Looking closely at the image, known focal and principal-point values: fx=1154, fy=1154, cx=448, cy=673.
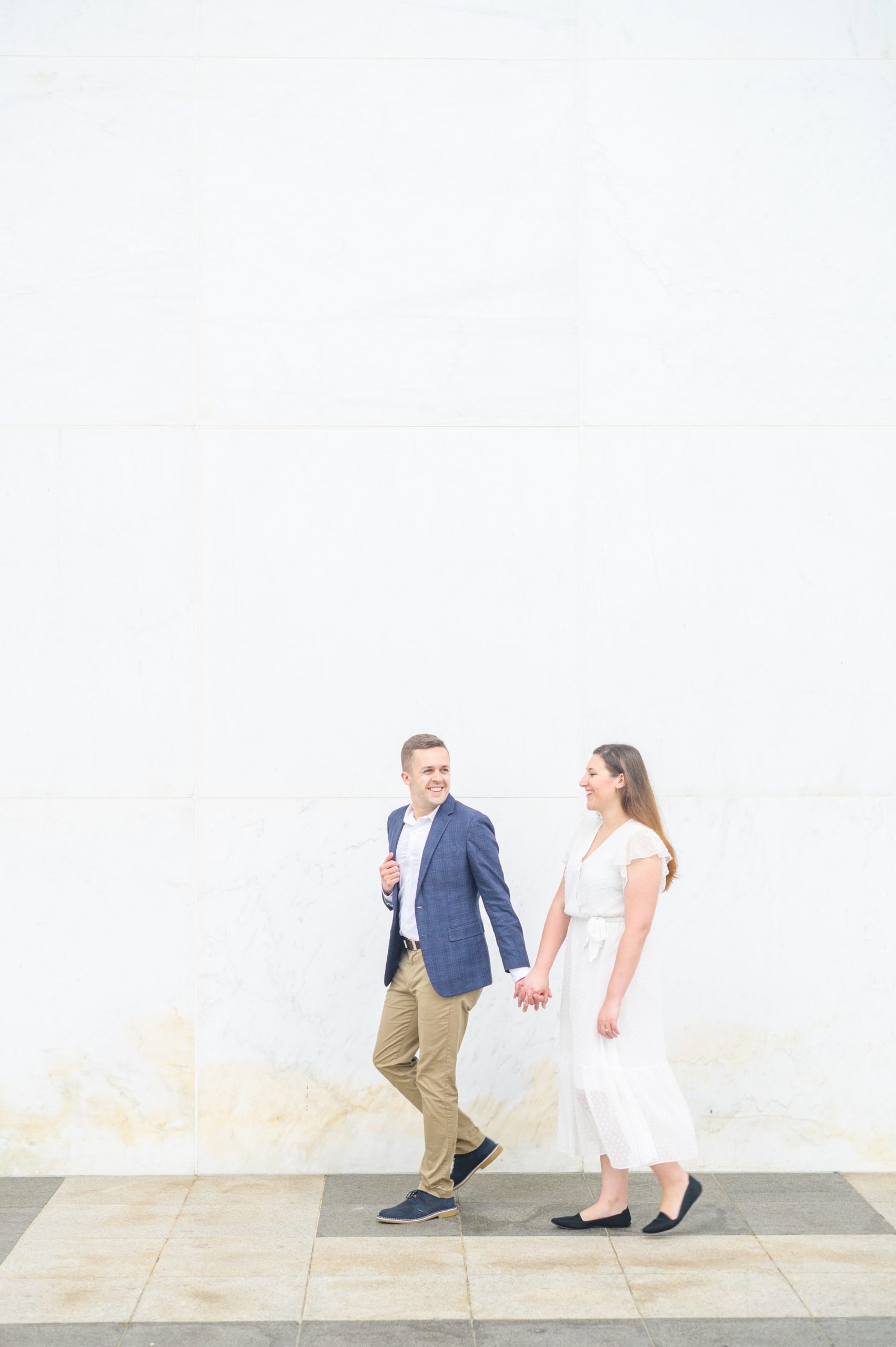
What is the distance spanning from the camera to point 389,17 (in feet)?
17.7

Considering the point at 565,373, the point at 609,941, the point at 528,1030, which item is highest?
the point at 565,373

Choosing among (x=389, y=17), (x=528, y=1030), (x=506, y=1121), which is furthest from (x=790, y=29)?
(x=506, y=1121)

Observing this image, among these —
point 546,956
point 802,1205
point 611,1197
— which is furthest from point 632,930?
point 802,1205

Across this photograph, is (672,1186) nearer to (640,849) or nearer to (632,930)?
(632,930)

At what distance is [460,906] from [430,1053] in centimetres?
61

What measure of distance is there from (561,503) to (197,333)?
187 cm

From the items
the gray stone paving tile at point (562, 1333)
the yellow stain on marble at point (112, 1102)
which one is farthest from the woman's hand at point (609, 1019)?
the yellow stain on marble at point (112, 1102)

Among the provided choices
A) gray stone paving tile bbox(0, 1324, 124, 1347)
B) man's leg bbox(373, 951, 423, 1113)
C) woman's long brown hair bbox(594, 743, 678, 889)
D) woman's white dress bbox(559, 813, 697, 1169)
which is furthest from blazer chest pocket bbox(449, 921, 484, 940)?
gray stone paving tile bbox(0, 1324, 124, 1347)

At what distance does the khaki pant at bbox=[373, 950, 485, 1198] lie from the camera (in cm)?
472

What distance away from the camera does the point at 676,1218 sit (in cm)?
453

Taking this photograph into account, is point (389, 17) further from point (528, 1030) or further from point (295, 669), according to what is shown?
point (528, 1030)

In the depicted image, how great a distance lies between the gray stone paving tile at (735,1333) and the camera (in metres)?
3.69

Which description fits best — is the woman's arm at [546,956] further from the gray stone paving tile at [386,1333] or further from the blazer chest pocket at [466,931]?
the gray stone paving tile at [386,1333]

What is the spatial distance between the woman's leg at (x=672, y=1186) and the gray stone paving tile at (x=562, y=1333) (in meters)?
0.73
